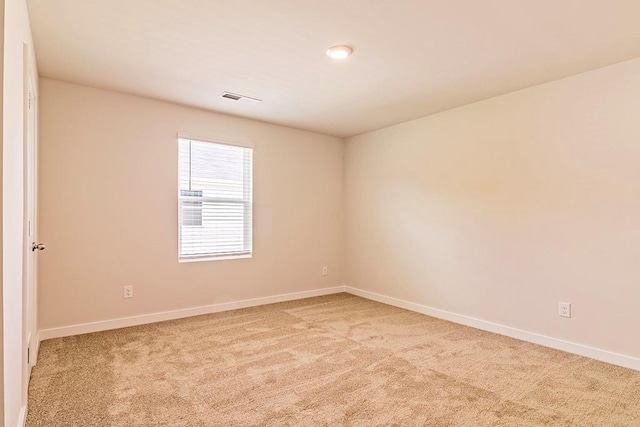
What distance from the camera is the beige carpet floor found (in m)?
2.04

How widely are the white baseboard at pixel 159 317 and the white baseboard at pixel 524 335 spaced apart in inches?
49.4

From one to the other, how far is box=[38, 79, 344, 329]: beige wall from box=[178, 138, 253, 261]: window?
11cm

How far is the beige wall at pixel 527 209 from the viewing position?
2811 mm

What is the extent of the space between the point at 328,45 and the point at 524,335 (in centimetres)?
306

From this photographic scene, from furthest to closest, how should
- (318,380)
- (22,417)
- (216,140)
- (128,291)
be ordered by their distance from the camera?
(216,140), (128,291), (318,380), (22,417)

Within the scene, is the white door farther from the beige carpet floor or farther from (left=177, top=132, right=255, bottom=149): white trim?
(left=177, top=132, right=255, bottom=149): white trim

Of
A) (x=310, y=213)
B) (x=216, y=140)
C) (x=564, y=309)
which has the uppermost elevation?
(x=216, y=140)

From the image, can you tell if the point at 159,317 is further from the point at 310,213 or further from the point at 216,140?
the point at 310,213

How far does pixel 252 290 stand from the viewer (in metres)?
4.56

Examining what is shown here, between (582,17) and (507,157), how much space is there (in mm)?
1455

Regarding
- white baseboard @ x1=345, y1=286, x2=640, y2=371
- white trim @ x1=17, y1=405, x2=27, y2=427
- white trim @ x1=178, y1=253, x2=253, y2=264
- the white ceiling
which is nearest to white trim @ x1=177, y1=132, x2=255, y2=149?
the white ceiling

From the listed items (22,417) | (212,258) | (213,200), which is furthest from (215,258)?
(22,417)

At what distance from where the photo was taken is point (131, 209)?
3.70 m

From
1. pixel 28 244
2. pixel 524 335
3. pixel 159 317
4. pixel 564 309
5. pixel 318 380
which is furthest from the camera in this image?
pixel 159 317
